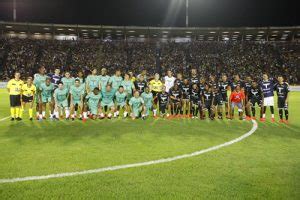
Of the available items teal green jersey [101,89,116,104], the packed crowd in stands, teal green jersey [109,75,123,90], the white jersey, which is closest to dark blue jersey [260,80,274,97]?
the white jersey

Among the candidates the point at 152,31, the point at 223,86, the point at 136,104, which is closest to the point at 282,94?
the point at 223,86

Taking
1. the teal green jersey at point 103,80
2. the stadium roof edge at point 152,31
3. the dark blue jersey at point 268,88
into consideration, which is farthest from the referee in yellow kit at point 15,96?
the stadium roof edge at point 152,31

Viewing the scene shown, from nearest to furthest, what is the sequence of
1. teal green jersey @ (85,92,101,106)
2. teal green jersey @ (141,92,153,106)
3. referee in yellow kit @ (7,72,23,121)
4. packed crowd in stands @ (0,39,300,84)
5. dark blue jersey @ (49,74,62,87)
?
referee in yellow kit @ (7,72,23,121), teal green jersey @ (85,92,101,106), dark blue jersey @ (49,74,62,87), teal green jersey @ (141,92,153,106), packed crowd in stands @ (0,39,300,84)

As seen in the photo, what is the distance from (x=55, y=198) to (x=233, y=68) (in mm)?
39936

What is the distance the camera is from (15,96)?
11414 millimetres

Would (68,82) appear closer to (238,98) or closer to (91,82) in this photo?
(91,82)

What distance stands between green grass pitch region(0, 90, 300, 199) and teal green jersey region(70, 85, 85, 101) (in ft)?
6.20

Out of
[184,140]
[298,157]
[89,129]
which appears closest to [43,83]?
[89,129]

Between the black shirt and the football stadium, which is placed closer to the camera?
the football stadium

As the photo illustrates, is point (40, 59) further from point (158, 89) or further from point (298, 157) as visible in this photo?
point (298, 157)

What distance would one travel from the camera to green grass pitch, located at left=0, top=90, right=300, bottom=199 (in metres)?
4.36

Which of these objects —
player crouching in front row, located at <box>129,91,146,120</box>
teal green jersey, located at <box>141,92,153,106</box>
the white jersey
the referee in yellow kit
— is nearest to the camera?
the referee in yellow kit

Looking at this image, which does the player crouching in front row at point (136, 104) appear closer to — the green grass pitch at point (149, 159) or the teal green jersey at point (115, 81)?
the teal green jersey at point (115, 81)

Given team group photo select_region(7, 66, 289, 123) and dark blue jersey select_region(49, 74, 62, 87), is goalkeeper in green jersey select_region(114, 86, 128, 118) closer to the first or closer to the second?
team group photo select_region(7, 66, 289, 123)
